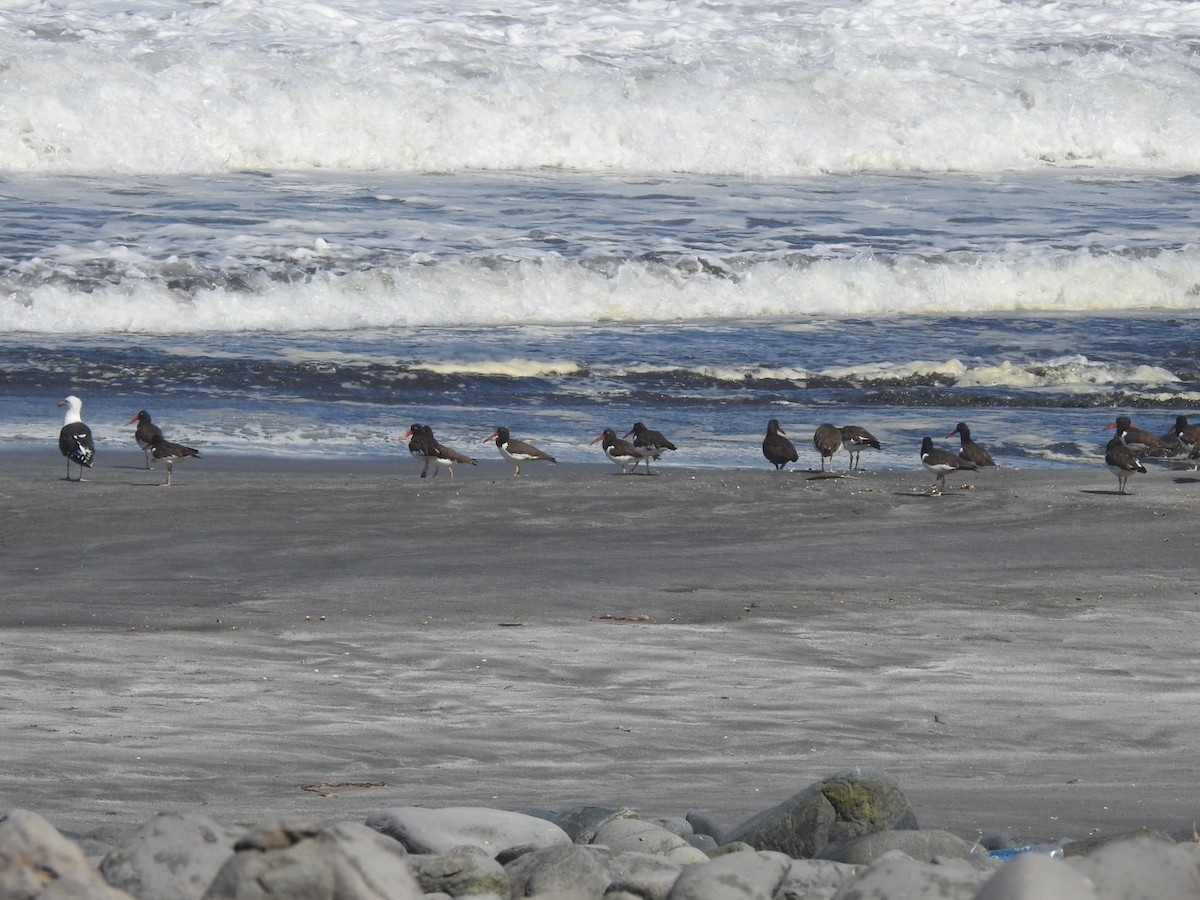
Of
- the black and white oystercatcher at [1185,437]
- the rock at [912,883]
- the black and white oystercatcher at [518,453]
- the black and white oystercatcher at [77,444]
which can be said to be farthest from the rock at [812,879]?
the black and white oystercatcher at [1185,437]

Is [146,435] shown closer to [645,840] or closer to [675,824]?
[675,824]

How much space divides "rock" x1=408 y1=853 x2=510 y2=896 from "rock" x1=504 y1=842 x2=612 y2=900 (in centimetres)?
8

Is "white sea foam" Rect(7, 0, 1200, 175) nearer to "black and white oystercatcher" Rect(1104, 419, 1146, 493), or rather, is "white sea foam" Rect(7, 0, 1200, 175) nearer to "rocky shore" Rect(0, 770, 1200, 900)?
"black and white oystercatcher" Rect(1104, 419, 1146, 493)

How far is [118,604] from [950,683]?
4.09m

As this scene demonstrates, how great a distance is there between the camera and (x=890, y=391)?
16281 millimetres

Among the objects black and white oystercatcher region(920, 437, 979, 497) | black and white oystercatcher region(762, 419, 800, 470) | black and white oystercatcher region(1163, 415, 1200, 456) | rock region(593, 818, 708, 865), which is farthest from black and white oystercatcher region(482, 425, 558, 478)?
rock region(593, 818, 708, 865)

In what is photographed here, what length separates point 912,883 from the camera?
4.09 meters

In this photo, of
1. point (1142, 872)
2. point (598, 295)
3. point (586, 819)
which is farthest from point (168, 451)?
point (1142, 872)

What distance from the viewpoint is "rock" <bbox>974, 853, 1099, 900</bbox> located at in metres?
3.65

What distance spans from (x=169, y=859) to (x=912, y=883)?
172 cm

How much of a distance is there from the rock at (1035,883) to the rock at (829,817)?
52.0 inches

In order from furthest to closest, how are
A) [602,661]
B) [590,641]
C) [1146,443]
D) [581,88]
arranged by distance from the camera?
1. [581,88]
2. [1146,443]
3. [590,641]
4. [602,661]

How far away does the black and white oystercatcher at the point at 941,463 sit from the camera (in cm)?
1217

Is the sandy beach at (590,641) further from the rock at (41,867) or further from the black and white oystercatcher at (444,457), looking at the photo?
the rock at (41,867)
